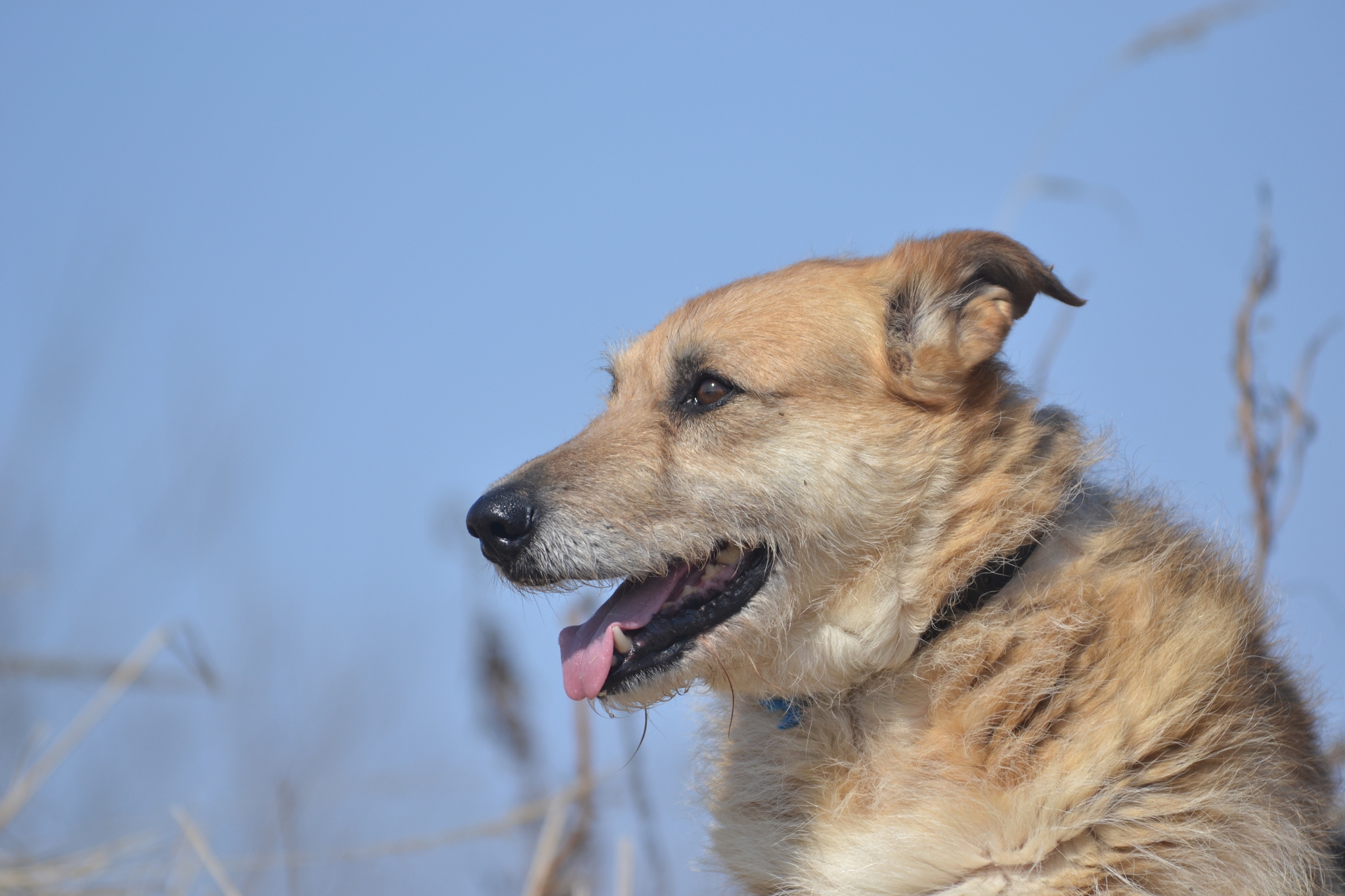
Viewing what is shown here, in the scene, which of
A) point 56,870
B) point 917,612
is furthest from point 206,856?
point 917,612

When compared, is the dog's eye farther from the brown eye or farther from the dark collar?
the dark collar

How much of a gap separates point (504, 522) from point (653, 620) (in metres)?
0.51

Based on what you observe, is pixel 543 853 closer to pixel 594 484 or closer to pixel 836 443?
pixel 594 484

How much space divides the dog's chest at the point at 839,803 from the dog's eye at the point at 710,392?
3.06ft

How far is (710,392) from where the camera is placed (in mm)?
3434

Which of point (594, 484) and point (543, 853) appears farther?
point (543, 853)

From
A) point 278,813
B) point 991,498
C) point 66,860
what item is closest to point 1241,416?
point 991,498

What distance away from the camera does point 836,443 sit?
3.21 m

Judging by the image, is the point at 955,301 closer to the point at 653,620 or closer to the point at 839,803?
the point at 653,620

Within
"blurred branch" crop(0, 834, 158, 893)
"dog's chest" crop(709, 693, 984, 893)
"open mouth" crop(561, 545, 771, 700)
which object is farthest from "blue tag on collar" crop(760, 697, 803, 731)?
"blurred branch" crop(0, 834, 158, 893)

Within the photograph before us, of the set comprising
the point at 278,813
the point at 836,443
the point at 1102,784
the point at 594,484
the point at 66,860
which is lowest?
the point at 278,813

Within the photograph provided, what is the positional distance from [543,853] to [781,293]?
198cm

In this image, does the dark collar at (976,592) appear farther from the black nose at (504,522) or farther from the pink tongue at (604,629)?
the black nose at (504,522)

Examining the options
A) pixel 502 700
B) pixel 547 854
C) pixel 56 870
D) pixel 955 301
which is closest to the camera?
pixel 56 870
